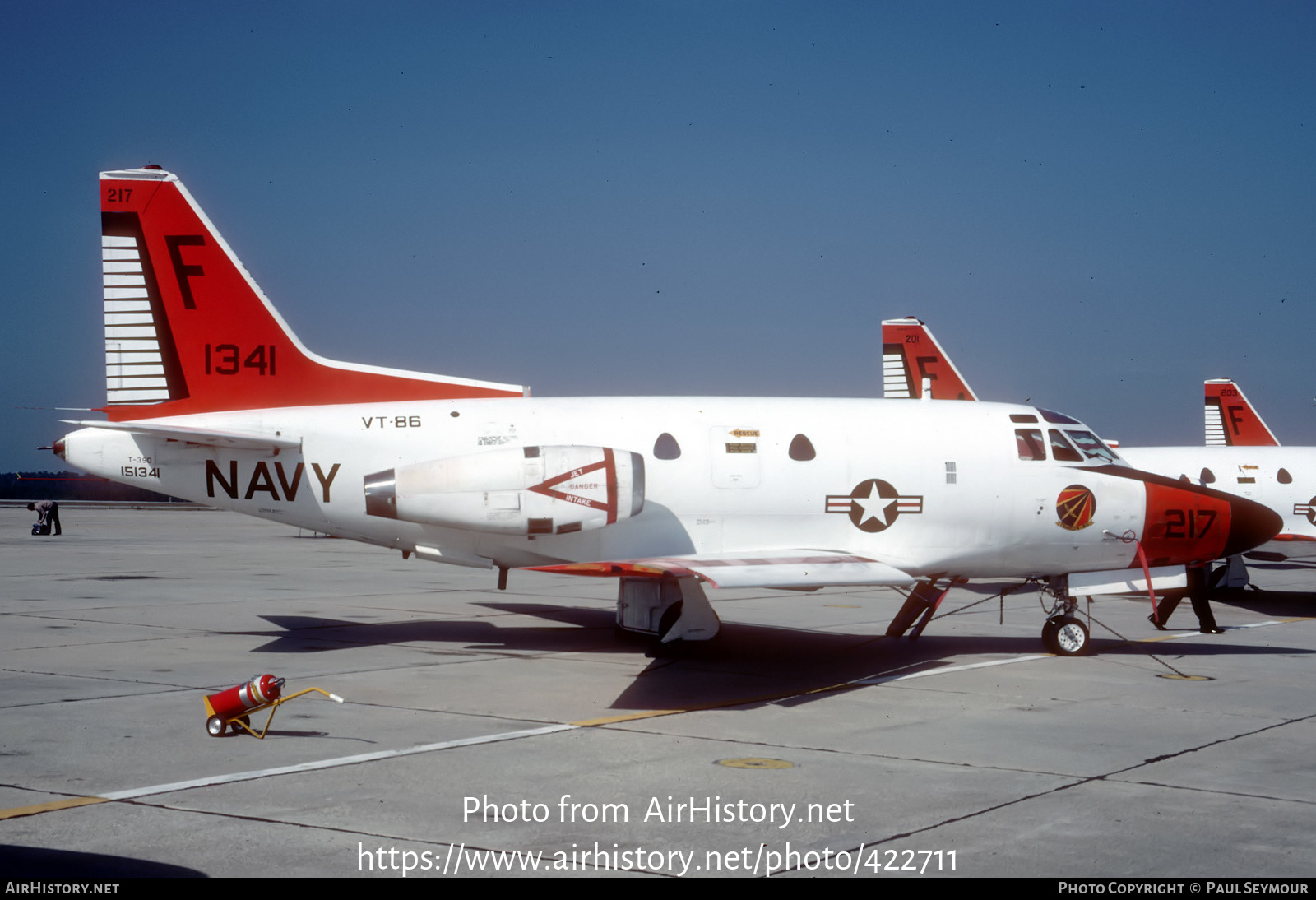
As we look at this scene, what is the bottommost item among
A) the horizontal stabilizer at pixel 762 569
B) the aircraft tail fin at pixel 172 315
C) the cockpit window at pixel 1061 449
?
the horizontal stabilizer at pixel 762 569

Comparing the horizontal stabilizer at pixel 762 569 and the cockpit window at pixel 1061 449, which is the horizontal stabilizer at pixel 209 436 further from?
the cockpit window at pixel 1061 449

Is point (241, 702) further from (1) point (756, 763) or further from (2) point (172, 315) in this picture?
(2) point (172, 315)

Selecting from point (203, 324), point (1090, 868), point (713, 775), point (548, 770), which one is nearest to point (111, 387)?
point (203, 324)

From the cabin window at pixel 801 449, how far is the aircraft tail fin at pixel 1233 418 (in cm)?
3007

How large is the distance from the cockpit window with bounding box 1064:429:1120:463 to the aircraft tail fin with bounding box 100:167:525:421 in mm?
10783

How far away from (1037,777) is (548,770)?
3.90 metres

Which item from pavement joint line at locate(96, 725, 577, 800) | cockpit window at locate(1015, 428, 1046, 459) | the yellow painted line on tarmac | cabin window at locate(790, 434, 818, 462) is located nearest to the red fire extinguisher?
pavement joint line at locate(96, 725, 577, 800)

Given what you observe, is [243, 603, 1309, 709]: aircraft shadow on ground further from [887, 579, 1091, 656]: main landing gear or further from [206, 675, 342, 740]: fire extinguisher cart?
[206, 675, 342, 740]: fire extinguisher cart

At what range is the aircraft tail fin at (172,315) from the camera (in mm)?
16109

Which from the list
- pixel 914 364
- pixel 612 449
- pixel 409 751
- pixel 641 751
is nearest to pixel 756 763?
pixel 641 751

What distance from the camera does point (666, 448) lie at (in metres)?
16.1

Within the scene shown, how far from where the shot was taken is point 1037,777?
9.38 m

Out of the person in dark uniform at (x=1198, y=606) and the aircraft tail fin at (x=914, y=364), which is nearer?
the person in dark uniform at (x=1198, y=606)

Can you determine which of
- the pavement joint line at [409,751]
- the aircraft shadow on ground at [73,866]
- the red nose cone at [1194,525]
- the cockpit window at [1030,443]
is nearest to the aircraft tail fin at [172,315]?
the pavement joint line at [409,751]
